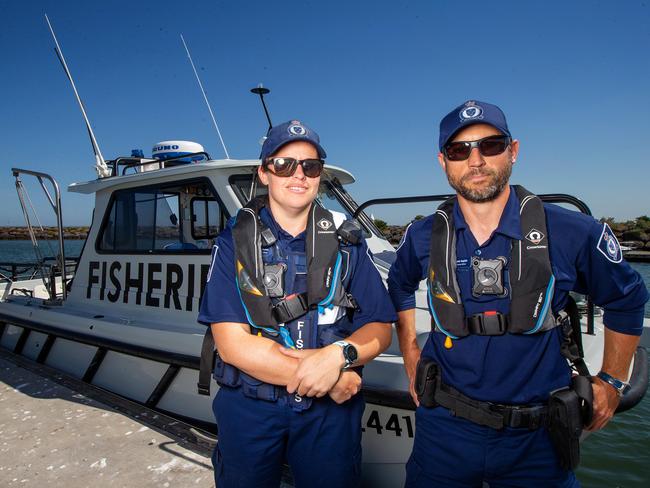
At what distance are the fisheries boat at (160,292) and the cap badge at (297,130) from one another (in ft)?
Result: 5.13

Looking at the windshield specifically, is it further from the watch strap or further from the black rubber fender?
the watch strap

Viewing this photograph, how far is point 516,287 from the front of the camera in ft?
5.10

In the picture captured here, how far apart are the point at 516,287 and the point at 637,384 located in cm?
155

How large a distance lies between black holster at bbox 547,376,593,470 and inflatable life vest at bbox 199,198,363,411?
2.54 ft

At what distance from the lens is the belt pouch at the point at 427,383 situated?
1.64 metres

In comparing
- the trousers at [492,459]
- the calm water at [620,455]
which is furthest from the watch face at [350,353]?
the calm water at [620,455]

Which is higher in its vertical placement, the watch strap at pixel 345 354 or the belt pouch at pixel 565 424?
the watch strap at pixel 345 354

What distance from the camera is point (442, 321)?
1628 mm

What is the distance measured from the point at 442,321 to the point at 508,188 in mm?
587

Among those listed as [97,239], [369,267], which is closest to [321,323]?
[369,267]

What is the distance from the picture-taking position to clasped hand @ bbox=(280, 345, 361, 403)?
154cm

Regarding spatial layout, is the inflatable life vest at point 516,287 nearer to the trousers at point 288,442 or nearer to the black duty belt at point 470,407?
the black duty belt at point 470,407

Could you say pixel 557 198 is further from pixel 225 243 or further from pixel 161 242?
pixel 161 242

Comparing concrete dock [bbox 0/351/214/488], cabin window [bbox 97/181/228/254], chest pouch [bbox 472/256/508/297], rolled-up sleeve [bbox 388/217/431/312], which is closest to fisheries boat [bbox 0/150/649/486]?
cabin window [bbox 97/181/228/254]
